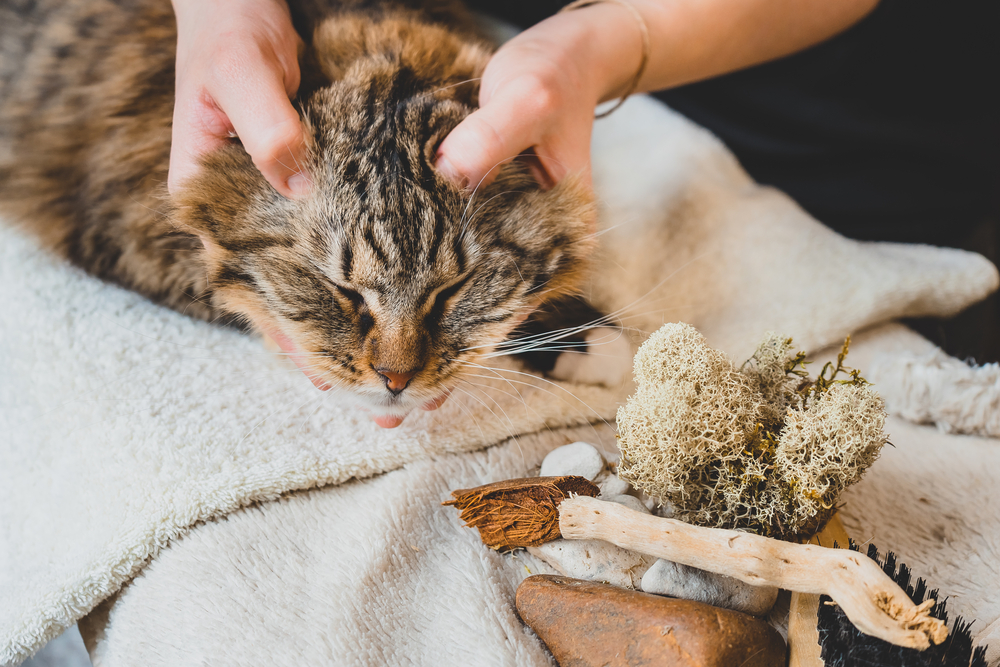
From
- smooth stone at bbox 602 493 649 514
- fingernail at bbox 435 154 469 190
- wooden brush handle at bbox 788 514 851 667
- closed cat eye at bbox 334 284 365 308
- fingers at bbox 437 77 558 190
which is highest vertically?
fingers at bbox 437 77 558 190

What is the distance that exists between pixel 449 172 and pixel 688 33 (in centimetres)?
54

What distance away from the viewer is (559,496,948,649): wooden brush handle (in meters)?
0.44

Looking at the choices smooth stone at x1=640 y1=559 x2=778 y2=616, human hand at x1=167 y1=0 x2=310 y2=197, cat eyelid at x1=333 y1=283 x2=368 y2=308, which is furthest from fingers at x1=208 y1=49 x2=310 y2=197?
smooth stone at x1=640 y1=559 x2=778 y2=616

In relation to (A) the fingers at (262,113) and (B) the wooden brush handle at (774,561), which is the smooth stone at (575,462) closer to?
(B) the wooden brush handle at (774,561)

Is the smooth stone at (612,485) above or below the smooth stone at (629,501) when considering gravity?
below

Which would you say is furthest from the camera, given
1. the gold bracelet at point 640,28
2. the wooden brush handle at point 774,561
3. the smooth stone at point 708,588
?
the gold bracelet at point 640,28

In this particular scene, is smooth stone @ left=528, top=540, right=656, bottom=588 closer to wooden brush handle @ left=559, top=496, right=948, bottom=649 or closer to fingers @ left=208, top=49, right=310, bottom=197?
wooden brush handle @ left=559, top=496, right=948, bottom=649

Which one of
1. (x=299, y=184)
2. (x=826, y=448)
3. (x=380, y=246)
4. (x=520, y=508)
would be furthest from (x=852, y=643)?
(x=299, y=184)

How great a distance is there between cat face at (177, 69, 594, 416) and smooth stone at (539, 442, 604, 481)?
16 cm

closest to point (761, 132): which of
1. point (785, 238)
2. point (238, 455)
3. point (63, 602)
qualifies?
point (785, 238)

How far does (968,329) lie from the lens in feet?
3.72

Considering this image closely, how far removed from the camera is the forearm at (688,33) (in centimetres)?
87

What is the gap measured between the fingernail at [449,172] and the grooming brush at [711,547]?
1.16ft

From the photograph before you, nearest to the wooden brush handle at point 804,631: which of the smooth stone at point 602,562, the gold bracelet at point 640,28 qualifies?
the smooth stone at point 602,562
